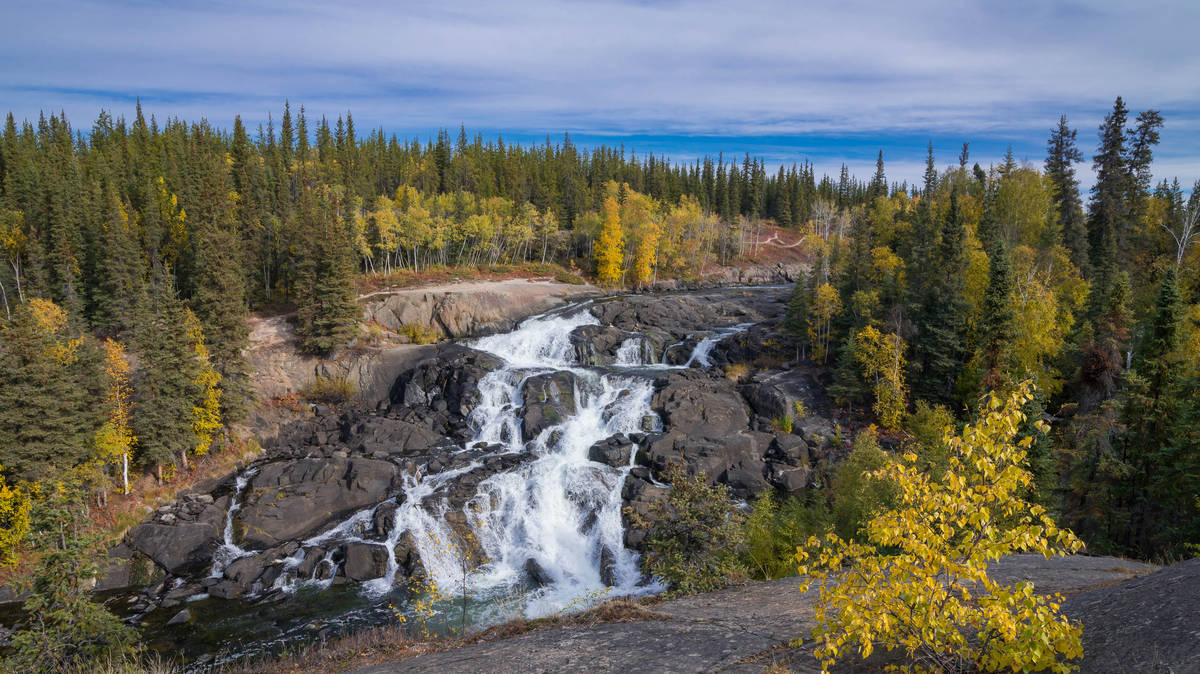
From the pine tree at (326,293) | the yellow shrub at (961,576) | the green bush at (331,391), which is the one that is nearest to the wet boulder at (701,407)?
the green bush at (331,391)

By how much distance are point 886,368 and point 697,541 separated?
2522 cm

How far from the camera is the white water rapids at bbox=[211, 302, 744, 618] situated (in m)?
22.6

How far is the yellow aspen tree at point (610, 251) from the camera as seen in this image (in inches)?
2790

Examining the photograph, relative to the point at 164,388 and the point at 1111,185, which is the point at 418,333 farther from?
the point at 1111,185

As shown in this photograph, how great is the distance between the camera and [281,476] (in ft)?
96.0

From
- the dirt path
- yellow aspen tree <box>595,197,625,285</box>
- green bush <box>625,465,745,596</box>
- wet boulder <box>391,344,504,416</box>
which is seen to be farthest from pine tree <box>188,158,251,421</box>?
yellow aspen tree <box>595,197,625,285</box>

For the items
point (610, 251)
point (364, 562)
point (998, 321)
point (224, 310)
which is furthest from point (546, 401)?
point (610, 251)

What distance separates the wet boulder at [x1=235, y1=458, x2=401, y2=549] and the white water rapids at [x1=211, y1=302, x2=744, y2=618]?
0.80 meters

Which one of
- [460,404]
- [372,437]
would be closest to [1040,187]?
[460,404]

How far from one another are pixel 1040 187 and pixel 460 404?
44328 mm

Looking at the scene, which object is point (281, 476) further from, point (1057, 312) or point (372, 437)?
point (1057, 312)

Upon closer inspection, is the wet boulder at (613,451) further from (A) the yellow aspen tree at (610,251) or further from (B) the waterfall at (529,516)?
(A) the yellow aspen tree at (610,251)

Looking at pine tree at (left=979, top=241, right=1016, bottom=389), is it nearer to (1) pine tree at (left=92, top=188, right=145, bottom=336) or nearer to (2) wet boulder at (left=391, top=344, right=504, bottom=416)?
(2) wet boulder at (left=391, top=344, right=504, bottom=416)

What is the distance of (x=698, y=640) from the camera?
8922 mm
